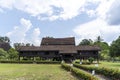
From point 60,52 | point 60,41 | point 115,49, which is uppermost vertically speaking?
point 60,41

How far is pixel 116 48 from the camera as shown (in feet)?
200

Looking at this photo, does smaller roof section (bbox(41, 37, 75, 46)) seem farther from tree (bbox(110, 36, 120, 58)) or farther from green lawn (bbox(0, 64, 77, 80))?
green lawn (bbox(0, 64, 77, 80))

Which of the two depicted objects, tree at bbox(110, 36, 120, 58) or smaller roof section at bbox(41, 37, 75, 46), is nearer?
tree at bbox(110, 36, 120, 58)

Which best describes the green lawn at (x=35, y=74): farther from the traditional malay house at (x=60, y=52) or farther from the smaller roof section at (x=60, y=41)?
the smaller roof section at (x=60, y=41)

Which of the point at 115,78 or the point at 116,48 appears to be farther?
the point at 116,48

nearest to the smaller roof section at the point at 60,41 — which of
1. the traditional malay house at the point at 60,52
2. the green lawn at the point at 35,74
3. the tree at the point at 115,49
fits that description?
the traditional malay house at the point at 60,52

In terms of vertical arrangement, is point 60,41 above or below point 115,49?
above

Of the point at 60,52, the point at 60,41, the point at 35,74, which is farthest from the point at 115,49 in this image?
the point at 35,74

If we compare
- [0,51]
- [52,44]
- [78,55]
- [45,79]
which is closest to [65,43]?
[52,44]

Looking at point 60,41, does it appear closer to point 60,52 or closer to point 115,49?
point 60,52

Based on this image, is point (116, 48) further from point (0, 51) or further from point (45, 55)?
point (0, 51)

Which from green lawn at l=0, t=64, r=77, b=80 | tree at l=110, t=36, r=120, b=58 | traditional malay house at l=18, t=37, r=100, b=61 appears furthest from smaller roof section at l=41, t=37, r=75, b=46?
green lawn at l=0, t=64, r=77, b=80

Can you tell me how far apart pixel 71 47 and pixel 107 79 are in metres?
59.6

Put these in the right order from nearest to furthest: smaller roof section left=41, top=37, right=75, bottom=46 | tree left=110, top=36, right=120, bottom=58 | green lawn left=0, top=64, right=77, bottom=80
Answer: green lawn left=0, top=64, right=77, bottom=80, tree left=110, top=36, right=120, bottom=58, smaller roof section left=41, top=37, right=75, bottom=46
